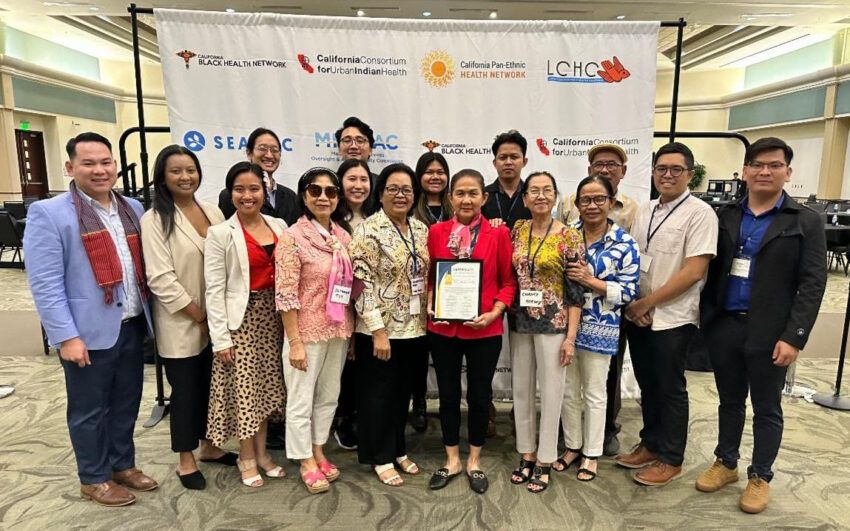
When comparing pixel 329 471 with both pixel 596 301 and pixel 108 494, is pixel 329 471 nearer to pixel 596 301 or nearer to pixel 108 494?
pixel 108 494

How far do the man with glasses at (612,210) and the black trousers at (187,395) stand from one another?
7.37 ft

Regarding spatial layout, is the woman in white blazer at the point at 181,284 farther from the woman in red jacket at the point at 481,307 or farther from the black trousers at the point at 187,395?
the woman in red jacket at the point at 481,307

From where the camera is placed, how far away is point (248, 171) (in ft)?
8.01

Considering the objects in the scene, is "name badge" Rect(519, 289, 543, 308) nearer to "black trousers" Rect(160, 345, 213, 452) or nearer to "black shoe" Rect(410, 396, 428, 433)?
"black shoe" Rect(410, 396, 428, 433)

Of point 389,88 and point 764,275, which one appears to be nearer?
point 764,275

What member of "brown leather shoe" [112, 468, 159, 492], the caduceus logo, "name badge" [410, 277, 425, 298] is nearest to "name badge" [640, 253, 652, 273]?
"name badge" [410, 277, 425, 298]

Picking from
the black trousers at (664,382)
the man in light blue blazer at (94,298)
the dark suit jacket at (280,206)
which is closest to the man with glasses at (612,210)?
the black trousers at (664,382)

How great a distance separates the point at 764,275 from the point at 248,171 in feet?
8.33

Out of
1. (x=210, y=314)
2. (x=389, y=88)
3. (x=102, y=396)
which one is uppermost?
(x=389, y=88)

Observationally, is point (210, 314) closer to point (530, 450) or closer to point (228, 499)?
point (228, 499)

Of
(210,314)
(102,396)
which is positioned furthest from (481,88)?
(102,396)

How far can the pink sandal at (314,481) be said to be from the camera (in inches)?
103

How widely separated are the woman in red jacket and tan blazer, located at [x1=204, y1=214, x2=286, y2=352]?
A: 94 centimetres

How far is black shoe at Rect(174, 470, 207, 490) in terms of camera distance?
8.71 ft
